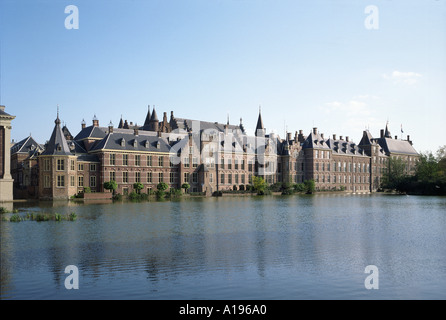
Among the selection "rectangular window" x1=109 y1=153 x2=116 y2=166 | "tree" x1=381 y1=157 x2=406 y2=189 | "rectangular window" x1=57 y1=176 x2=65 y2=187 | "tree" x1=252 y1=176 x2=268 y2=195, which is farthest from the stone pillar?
"tree" x1=381 y1=157 x2=406 y2=189

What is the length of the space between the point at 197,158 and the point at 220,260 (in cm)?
5558

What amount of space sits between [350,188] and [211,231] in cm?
8099

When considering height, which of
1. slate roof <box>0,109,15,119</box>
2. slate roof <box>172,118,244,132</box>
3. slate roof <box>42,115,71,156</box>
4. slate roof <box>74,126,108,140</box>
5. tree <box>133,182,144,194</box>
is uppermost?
slate roof <box>172,118,244,132</box>

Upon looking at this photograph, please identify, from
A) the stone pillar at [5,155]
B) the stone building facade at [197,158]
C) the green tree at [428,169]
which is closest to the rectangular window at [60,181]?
the stone building facade at [197,158]

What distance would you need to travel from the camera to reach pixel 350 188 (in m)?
99.0

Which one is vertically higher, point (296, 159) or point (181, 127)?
point (181, 127)

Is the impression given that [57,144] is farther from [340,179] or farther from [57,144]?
[340,179]

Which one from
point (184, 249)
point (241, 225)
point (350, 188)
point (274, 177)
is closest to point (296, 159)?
point (274, 177)

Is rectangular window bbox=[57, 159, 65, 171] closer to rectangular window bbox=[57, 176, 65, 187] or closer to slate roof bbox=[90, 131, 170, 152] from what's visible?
rectangular window bbox=[57, 176, 65, 187]

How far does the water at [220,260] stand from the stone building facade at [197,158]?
32645 millimetres

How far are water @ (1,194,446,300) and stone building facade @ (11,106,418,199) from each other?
32.6 m

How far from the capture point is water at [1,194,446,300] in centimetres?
1246

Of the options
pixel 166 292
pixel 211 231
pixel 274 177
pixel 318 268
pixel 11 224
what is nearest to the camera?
pixel 166 292

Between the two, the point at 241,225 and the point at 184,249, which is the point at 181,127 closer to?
the point at 241,225
